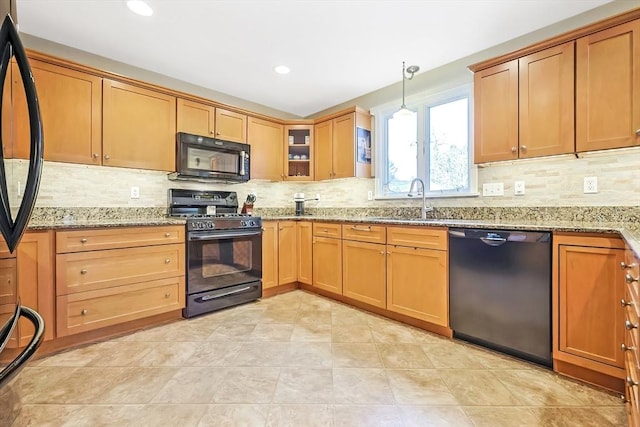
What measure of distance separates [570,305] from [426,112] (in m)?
2.16

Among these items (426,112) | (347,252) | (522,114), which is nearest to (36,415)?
(347,252)

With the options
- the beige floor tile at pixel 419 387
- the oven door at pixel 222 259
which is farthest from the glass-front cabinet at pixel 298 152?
the beige floor tile at pixel 419 387

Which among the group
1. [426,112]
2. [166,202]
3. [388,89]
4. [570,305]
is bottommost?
[570,305]

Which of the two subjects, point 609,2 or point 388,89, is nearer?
point 609,2

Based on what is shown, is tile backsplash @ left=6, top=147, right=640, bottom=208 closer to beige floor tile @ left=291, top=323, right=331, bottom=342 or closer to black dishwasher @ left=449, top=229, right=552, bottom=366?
black dishwasher @ left=449, top=229, right=552, bottom=366

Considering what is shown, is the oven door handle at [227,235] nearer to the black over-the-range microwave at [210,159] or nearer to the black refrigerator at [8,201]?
the black over-the-range microwave at [210,159]

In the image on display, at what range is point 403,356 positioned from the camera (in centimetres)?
202

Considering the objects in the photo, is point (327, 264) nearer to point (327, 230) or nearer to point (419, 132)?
point (327, 230)

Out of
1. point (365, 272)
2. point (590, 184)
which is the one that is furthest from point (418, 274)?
point (590, 184)

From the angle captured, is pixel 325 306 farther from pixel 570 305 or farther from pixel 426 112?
pixel 426 112

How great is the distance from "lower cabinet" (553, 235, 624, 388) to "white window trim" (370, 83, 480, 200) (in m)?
1.10

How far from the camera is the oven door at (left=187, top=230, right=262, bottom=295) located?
2734 mm

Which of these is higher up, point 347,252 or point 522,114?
point 522,114

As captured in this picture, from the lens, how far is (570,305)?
171 cm
